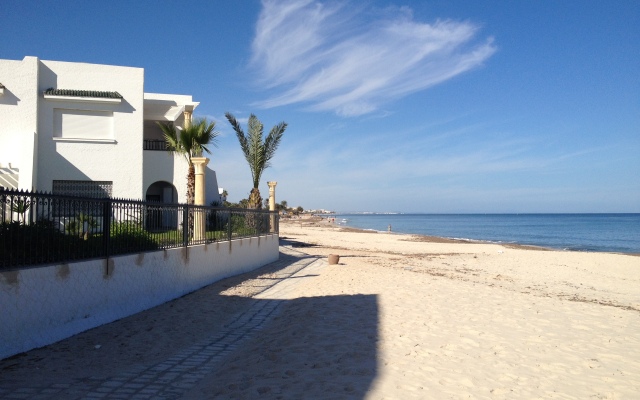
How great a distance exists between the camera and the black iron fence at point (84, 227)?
6.45 m

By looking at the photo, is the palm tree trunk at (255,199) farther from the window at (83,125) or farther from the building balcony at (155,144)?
the window at (83,125)

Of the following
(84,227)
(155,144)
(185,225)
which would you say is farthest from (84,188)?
(84,227)

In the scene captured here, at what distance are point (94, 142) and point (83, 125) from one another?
0.86 meters

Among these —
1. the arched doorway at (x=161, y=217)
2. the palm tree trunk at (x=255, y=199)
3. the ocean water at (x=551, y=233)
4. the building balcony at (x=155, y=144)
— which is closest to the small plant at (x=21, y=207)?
the arched doorway at (x=161, y=217)

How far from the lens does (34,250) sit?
6781 mm

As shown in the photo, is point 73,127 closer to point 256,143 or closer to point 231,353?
point 256,143

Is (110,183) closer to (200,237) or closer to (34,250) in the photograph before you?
(200,237)

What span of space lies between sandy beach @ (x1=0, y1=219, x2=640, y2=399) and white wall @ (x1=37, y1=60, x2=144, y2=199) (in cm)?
955

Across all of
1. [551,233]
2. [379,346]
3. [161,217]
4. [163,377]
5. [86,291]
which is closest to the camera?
[163,377]

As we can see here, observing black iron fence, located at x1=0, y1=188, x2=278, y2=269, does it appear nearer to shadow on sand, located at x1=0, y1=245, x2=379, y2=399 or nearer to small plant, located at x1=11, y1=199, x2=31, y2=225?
small plant, located at x1=11, y1=199, x2=31, y2=225

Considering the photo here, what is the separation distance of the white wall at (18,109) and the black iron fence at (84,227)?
9.90 meters

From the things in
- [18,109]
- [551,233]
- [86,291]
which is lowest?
[551,233]

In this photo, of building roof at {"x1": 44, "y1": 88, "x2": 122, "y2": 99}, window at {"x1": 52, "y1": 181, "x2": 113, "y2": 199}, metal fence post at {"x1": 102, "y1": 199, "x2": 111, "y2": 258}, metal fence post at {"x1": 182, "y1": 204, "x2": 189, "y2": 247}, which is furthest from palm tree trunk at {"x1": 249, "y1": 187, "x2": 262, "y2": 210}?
metal fence post at {"x1": 102, "y1": 199, "x2": 111, "y2": 258}

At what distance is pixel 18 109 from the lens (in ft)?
60.7
